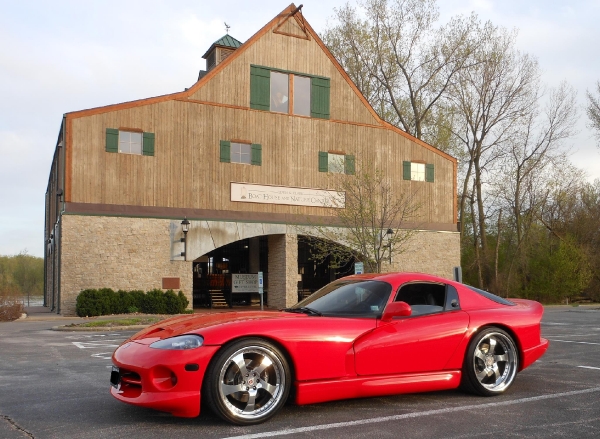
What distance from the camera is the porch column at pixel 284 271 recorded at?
29.6m

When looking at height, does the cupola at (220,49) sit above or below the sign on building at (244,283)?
above

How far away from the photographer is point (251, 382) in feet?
16.9

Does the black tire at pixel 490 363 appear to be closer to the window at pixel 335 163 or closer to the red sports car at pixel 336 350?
the red sports car at pixel 336 350

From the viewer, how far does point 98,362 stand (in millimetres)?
9664

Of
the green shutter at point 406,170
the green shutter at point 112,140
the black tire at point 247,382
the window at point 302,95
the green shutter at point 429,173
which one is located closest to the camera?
the black tire at point 247,382

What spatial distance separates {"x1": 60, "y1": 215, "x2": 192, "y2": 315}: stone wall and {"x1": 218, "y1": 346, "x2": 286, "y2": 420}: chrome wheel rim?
21.5m

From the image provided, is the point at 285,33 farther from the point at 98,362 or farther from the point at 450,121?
the point at 98,362

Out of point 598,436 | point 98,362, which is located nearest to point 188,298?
point 98,362

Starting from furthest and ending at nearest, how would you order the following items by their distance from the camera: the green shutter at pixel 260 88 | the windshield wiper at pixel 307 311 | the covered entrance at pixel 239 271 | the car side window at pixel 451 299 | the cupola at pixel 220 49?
the cupola at pixel 220 49
the covered entrance at pixel 239 271
the green shutter at pixel 260 88
the car side window at pixel 451 299
the windshield wiper at pixel 307 311

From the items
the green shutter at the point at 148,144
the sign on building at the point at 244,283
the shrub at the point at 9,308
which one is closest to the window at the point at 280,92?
the green shutter at the point at 148,144

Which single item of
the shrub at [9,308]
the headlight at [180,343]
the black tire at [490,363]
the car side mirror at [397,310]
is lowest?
the shrub at [9,308]

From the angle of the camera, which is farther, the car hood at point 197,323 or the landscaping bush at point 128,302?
the landscaping bush at point 128,302

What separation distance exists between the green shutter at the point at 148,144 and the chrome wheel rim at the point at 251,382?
22.7m

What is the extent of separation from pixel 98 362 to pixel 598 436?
7.26 meters
